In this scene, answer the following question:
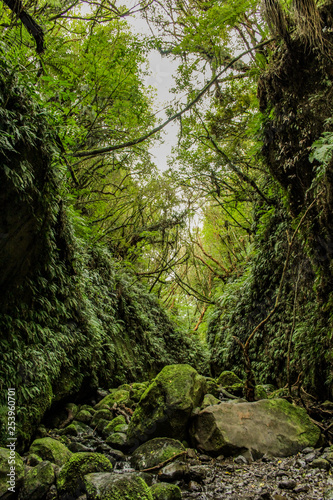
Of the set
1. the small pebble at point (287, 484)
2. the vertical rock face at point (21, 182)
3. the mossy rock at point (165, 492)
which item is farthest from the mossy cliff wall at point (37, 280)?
the small pebble at point (287, 484)

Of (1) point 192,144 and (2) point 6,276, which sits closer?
(2) point 6,276

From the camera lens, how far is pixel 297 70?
17.6 ft

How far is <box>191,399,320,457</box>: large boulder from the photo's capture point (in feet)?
11.4

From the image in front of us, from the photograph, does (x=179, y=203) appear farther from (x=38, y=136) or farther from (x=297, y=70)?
(x=38, y=136)

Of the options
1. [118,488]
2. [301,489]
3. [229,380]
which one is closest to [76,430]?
[118,488]

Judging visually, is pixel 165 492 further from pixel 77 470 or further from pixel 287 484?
pixel 287 484

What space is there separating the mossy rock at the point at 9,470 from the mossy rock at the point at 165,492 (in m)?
1.19

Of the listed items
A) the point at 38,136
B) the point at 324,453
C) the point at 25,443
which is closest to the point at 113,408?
the point at 25,443

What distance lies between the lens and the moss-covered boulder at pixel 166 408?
12.7 feet

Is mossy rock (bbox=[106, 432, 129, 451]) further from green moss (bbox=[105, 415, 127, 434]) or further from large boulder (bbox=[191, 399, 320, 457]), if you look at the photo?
large boulder (bbox=[191, 399, 320, 457])

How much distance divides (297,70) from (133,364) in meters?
7.95

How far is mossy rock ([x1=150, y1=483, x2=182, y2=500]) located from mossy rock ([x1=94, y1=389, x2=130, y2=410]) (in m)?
2.96

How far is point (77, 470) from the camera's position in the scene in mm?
2715

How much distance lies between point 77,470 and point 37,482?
36 cm
